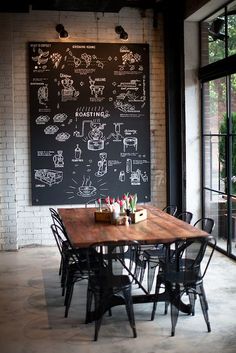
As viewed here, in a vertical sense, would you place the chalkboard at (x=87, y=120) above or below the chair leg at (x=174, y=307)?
above

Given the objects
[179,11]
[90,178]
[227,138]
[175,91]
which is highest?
[179,11]

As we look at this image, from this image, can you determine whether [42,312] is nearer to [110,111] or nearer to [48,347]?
[48,347]

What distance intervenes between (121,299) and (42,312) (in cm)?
81

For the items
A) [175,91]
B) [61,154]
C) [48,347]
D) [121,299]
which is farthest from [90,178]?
[48,347]

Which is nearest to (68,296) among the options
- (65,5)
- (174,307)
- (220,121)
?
(174,307)

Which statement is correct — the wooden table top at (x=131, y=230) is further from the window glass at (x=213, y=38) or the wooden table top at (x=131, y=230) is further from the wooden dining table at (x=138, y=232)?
the window glass at (x=213, y=38)

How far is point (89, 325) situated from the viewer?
4.59 meters

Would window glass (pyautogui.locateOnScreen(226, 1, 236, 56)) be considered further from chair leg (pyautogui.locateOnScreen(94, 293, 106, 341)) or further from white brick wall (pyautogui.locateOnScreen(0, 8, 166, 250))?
chair leg (pyautogui.locateOnScreen(94, 293, 106, 341))

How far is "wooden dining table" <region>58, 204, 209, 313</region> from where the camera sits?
14.5 ft

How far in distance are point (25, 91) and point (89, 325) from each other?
4.21 meters

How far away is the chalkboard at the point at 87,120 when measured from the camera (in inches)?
303

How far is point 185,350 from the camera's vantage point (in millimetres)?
4043

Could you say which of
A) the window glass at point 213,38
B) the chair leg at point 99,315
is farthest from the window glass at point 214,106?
the chair leg at point 99,315

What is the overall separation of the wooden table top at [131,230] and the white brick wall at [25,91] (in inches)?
79.8
